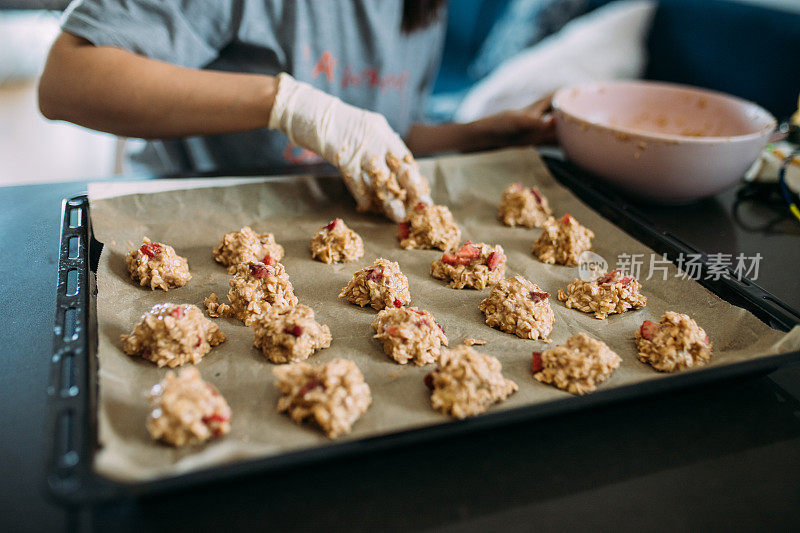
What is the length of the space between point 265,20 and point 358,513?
1.58 m

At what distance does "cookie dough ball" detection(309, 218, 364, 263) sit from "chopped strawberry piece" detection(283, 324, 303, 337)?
402 millimetres

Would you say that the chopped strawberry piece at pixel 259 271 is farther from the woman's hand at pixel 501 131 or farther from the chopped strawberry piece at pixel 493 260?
the woman's hand at pixel 501 131

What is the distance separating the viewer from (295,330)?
1.10m

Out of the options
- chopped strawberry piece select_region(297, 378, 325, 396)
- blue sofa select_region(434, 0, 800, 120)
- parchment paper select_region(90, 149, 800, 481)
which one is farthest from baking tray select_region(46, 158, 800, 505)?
blue sofa select_region(434, 0, 800, 120)

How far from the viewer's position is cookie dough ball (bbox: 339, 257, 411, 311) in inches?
50.8

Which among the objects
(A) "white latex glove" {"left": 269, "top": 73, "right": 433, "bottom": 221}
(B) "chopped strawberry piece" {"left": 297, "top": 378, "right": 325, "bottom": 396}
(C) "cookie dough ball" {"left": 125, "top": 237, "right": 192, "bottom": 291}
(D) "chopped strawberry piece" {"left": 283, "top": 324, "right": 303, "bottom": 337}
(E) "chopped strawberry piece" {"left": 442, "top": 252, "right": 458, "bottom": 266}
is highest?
(A) "white latex glove" {"left": 269, "top": 73, "right": 433, "bottom": 221}

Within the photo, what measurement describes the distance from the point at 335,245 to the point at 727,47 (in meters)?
2.60

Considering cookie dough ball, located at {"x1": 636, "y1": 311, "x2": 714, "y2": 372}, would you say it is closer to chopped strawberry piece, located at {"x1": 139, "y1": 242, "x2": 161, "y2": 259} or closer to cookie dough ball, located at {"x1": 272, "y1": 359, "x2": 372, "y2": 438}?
cookie dough ball, located at {"x1": 272, "y1": 359, "x2": 372, "y2": 438}

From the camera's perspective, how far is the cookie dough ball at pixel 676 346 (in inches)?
43.2

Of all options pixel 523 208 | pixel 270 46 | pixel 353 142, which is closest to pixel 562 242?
pixel 523 208

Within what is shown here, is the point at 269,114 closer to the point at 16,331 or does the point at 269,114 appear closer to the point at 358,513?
the point at 16,331

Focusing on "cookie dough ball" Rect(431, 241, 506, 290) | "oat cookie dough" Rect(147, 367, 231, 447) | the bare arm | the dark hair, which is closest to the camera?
"oat cookie dough" Rect(147, 367, 231, 447)

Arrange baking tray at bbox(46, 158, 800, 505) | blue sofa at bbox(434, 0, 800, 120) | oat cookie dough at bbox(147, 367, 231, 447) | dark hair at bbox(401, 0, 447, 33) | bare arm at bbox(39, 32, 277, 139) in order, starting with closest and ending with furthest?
baking tray at bbox(46, 158, 800, 505) → oat cookie dough at bbox(147, 367, 231, 447) → bare arm at bbox(39, 32, 277, 139) → dark hair at bbox(401, 0, 447, 33) → blue sofa at bbox(434, 0, 800, 120)

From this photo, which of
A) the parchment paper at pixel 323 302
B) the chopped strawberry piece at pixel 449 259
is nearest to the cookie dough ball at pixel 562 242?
the parchment paper at pixel 323 302
